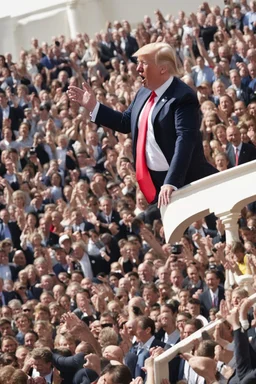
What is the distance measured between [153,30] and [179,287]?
10.0 metres

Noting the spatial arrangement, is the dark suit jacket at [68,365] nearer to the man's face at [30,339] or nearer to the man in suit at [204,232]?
the man's face at [30,339]

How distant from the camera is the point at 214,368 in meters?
8.90

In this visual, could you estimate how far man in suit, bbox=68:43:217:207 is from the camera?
8078 mm

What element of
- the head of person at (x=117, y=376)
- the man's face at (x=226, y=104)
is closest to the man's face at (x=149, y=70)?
the head of person at (x=117, y=376)

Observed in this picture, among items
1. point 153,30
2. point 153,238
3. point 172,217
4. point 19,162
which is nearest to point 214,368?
point 172,217

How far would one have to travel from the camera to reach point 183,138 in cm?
806

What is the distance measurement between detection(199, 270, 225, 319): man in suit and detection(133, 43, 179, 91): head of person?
403 centimetres

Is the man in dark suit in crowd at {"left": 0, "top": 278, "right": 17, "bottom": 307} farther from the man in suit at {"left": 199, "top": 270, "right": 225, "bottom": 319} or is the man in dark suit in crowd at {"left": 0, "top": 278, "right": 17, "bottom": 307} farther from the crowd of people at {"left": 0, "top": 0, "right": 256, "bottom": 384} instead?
the man in suit at {"left": 199, "top": 270, "right": 225, "bottom": 319}

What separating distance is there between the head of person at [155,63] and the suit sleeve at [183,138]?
0.68 feet

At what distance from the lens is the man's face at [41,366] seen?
1121 centimetres

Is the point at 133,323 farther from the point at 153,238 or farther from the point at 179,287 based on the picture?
the point at 153,238

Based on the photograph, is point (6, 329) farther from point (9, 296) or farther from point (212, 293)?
point (212, 293)

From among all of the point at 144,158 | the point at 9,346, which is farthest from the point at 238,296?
the point at 9,346

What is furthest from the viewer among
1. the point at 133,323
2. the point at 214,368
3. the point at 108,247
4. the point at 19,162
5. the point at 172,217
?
the point at 19,162
